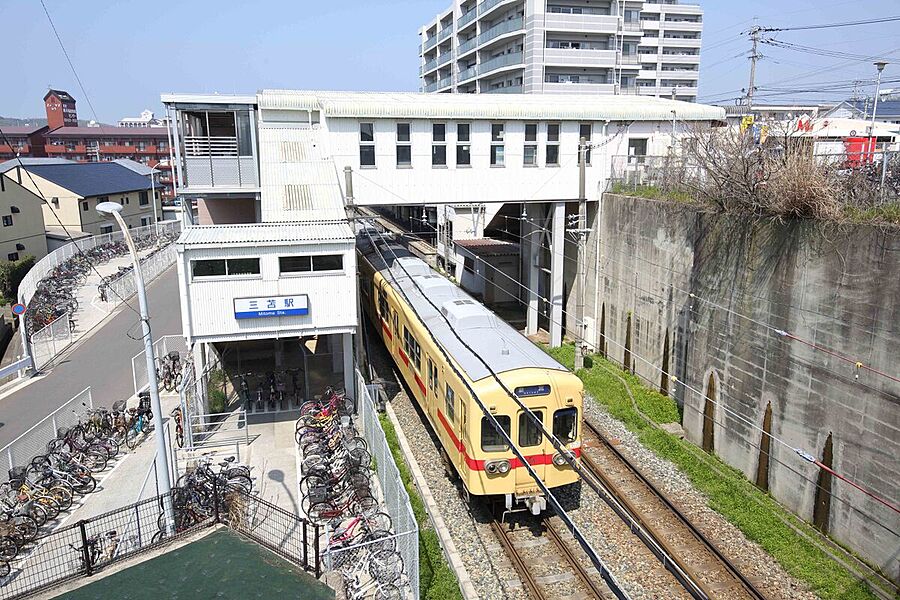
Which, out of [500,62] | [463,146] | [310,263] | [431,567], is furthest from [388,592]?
[500,62]

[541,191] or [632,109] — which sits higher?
[632,109]

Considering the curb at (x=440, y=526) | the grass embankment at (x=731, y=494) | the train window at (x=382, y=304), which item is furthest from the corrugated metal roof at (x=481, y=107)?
the curb at (x=440, y=526)

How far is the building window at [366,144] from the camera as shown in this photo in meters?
18.7

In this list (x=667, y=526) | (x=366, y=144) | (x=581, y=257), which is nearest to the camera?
(x=667, y=526)

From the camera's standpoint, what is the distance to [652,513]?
1138 cm

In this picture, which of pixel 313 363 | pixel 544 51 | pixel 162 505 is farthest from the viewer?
pixel 544 51

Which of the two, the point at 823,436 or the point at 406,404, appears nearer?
the point at 823,436

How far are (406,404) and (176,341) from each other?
9.80 m

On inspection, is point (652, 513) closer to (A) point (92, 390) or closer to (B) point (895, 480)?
(B) point (895, 480)

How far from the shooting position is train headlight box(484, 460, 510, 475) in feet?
32.9

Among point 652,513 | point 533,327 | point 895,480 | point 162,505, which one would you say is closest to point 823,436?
point 895,480

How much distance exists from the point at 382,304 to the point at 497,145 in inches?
243

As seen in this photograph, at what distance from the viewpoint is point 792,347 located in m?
11.8

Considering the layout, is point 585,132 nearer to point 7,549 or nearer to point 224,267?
point 224,267
